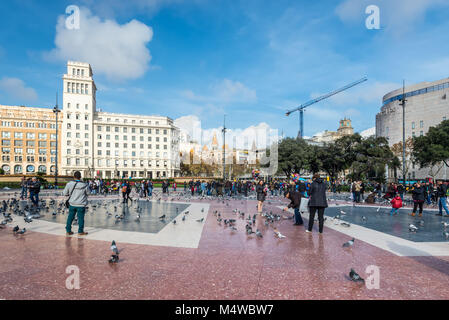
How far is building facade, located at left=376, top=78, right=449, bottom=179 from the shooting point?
2621 inches

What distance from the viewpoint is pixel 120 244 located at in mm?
6648

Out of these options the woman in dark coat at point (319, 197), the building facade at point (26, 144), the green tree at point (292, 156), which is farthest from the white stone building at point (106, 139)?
the woman in dark coat at point (319, 197)

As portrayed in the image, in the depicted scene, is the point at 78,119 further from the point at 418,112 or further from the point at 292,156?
the point at 418,112

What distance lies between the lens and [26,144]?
3406 inches

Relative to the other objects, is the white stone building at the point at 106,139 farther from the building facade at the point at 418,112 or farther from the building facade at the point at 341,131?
the building facade at the point at 341,131

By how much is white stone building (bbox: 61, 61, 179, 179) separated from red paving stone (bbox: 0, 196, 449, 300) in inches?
2969

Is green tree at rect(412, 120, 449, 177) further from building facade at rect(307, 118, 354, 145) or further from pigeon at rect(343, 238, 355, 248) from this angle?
building facade at rect(307, 118, 354, 145)

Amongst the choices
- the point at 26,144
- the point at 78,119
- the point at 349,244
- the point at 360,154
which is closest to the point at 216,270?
the point at 349,244

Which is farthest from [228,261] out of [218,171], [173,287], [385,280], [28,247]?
[218,171]

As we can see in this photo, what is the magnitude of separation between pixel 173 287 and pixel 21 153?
105 metres

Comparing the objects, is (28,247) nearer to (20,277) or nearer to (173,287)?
(20,277)

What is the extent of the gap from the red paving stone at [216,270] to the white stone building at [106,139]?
247ft

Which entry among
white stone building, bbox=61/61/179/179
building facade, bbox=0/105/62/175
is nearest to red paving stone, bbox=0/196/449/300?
white stone building, bbox=61/61/179/179

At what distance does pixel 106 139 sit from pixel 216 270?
302 feet
